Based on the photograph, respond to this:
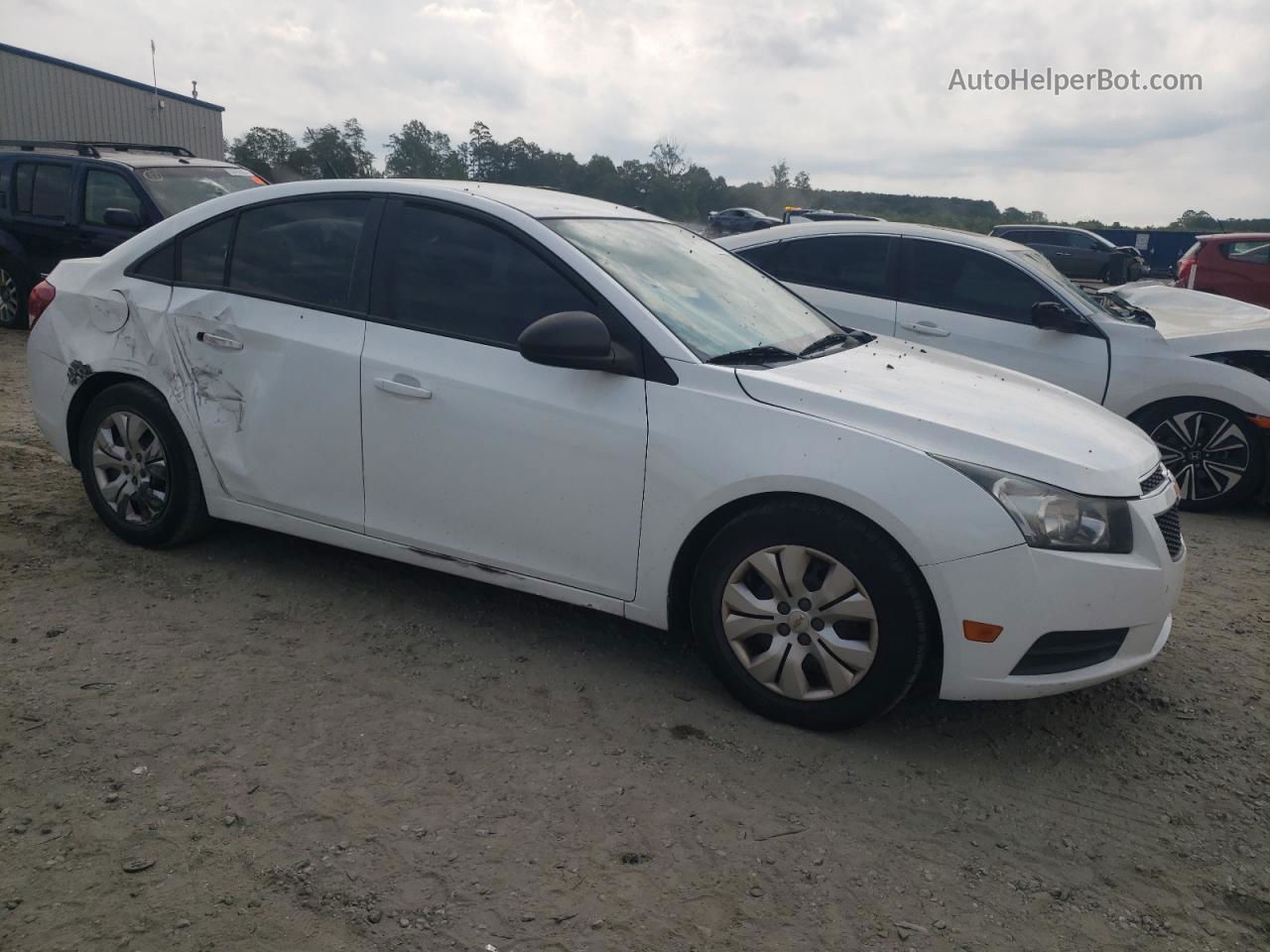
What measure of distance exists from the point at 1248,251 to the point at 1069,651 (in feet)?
42.3

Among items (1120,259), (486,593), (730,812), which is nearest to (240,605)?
(486,593)

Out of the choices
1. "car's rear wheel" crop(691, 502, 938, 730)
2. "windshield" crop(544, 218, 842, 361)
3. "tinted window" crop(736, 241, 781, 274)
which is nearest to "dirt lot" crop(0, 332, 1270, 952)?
"car's rear wheel" crop(691, 502, 938, 730)

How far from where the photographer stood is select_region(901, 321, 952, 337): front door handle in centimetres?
677

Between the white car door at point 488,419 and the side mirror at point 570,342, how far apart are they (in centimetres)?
12

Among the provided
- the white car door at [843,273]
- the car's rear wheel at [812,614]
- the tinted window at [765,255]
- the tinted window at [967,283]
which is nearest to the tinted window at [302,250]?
the car's rear wheel at [812,614]

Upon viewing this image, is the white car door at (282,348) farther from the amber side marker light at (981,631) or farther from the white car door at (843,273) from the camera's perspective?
the white car door at (843,273)

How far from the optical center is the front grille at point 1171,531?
135 inches

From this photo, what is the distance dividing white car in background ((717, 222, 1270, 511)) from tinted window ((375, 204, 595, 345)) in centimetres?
357

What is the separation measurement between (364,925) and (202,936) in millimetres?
355

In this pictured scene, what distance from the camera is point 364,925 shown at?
2438 mm

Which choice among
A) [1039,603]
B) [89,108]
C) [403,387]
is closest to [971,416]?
[1039,603]

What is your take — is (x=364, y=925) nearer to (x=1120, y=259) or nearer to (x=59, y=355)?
(x=59, y=355)

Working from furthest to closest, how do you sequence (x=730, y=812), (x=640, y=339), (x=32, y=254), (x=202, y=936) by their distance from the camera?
(x=32, y=254) → (x=640, y=339) → (x=730, y=812) → (x=202, y=936)

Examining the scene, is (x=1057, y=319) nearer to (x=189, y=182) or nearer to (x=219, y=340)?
(x=219, y=340)
